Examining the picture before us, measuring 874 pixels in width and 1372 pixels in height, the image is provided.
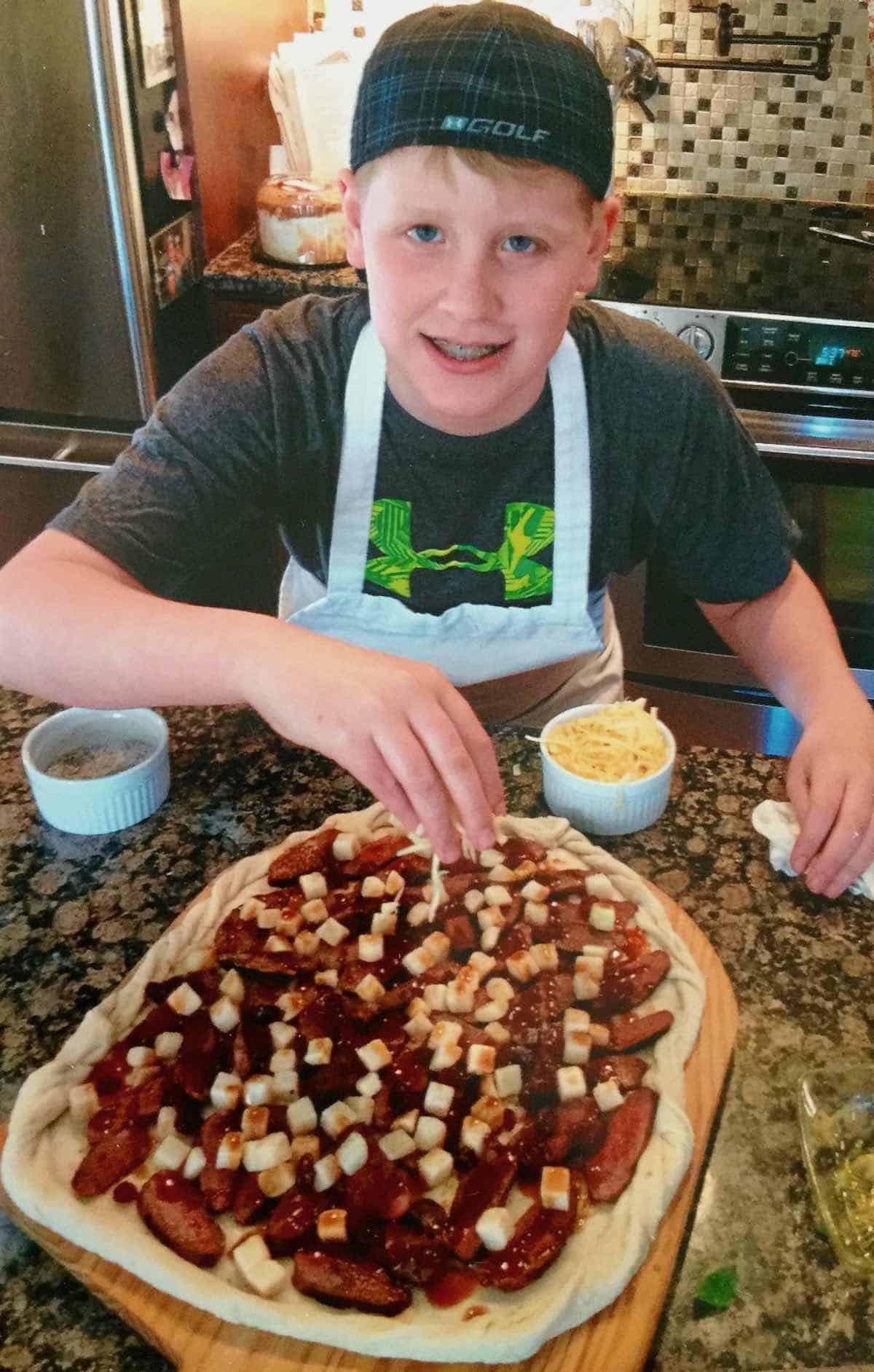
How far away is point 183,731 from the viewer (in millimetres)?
1351

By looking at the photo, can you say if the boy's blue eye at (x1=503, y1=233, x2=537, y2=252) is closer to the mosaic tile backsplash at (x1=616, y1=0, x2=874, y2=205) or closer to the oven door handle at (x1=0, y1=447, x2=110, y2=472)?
the oven door handle at (x1=0, y1=447, x2=110, y2=472)

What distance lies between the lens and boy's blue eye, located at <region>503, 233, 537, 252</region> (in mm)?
1117

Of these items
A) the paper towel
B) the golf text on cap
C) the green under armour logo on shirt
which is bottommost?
the paper towel

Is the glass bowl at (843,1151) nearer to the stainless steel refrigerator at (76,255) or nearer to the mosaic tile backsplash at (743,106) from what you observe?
the stainless steel refrigerator at (76,255)

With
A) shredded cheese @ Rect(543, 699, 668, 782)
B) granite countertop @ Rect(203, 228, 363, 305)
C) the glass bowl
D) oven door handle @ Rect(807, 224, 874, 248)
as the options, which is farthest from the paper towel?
oven door handle @ Rect(807, 224, 874, 248)

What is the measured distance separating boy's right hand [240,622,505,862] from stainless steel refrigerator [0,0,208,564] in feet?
5.33

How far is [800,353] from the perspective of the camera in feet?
6.88

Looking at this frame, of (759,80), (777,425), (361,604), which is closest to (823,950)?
(361,604)

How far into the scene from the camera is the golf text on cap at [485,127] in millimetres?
1036

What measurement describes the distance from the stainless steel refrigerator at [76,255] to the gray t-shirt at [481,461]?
1019 mm

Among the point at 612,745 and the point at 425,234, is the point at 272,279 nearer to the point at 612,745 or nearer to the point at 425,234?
the point at 425,234

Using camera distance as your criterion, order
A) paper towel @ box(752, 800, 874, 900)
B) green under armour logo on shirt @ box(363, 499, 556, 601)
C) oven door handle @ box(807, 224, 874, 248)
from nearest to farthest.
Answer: paper towel @ box(752, 800, 874, 900) → green under armour logo on shirt @ box(363, 499, 556, 601) → oven door handle @ box(807, 224, 874, 248)

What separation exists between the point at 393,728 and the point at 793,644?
0.66 meters

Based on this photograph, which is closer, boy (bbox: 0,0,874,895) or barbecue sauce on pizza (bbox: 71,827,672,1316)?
barbecue sauce on pizza (bbox: 71,827,672,1316)
